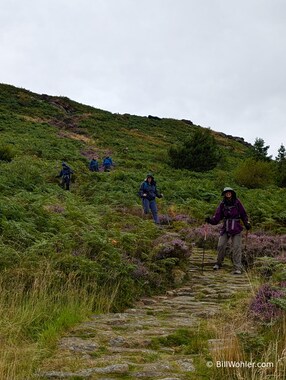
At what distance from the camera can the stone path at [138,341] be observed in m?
4.09

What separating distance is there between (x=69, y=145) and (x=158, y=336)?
3349 cm

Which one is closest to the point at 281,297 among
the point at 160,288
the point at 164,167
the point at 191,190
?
the point at 160,288

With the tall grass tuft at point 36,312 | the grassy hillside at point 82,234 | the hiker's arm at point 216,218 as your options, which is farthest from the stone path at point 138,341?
the hiker's arm at point 216,218

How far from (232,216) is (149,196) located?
5683 mm

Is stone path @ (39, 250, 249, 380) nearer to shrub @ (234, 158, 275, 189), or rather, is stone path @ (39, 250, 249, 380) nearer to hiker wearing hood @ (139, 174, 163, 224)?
hiker wearing hood @ (139, 174, 163, 224)

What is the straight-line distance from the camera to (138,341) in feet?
16.6

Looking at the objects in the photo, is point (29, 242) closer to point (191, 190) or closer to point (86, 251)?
point (86, 251)

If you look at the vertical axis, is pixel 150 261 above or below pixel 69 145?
below

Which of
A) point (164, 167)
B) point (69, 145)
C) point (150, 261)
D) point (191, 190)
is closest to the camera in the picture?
point (150, 261)

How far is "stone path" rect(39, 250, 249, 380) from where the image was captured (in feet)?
13.4

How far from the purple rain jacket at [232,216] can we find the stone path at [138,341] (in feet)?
6.68

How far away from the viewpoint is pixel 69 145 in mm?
37750

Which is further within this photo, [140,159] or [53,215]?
[140,159]

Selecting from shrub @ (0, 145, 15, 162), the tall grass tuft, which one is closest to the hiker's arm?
the tall grass tuft
